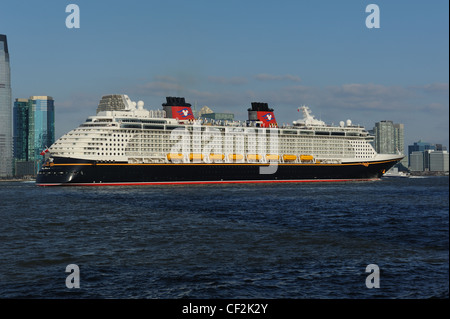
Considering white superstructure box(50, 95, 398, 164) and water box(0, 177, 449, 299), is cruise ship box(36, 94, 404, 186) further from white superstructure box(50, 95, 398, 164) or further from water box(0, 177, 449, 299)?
water box(0, 177, 449, 299)

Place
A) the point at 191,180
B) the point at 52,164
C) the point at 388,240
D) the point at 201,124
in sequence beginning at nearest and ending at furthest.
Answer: the point at 388,240, the point at 52,164, the point at 191,180, the point at 201,124

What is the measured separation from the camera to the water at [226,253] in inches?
760

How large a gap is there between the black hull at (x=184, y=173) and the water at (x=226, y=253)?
49020mm

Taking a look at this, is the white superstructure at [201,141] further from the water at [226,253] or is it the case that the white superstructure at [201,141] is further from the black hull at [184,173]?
the water at [226,253]

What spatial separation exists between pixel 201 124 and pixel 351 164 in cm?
3746

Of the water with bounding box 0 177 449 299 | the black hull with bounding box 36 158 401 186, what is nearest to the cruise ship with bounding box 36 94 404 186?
the black hull with bounding box 36 158 401 186

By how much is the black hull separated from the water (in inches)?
1930

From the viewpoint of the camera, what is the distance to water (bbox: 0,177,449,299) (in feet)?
63.3

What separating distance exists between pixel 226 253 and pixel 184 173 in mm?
77219

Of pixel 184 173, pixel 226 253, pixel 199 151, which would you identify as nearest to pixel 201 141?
pixel 199 151

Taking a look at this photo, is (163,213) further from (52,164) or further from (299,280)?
(52,164)

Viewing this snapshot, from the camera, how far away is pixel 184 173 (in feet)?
338
